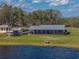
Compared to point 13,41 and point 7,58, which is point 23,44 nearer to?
point 13,41

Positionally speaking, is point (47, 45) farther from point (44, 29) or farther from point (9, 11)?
point (9, 11)

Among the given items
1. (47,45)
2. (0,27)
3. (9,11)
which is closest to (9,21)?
(9,11)

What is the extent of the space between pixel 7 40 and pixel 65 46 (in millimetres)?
23312

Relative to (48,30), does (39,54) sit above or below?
below

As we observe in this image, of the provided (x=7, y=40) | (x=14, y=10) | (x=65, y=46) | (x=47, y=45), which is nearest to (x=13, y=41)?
(x=7, y=40)

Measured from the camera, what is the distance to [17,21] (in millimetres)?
193000

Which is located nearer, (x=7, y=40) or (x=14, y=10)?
(x=7, y=40)

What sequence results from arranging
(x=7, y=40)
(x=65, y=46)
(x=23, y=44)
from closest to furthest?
1. (x=65, y=46)
2. (x=23, y=44)
3. (x=7, y=40)

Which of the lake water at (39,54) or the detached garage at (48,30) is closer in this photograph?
the lake water at (39,54)

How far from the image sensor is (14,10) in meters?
194

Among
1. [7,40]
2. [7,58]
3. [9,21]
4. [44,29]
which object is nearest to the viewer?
[7,58]

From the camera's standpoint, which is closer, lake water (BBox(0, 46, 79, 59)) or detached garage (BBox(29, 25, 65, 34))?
lake water (BBox(0, 46, 79, 59))

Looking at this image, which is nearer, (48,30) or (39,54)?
(39,54)

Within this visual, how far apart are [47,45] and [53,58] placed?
94.3 ft
